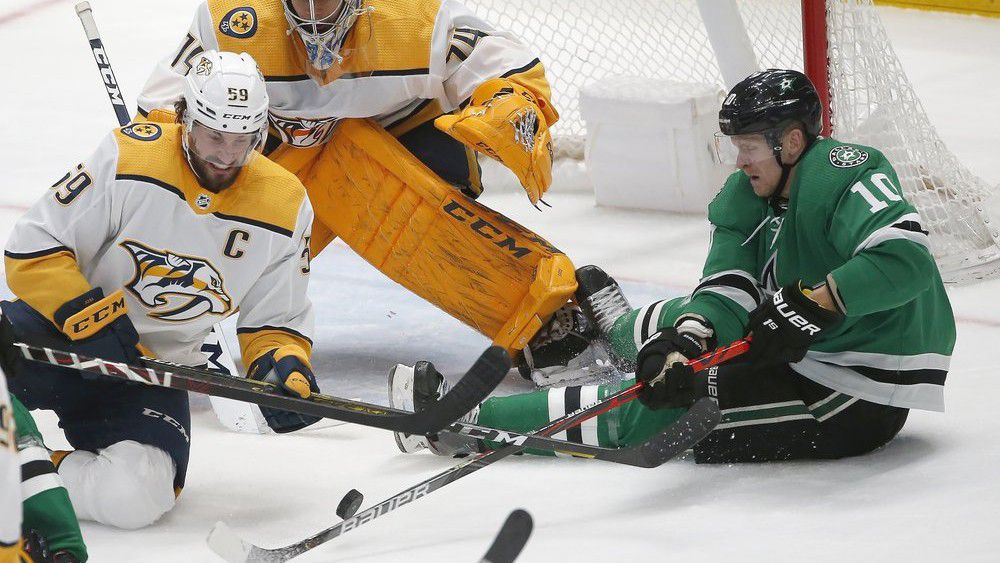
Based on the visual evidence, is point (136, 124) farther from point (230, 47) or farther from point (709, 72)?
point (709, 72)

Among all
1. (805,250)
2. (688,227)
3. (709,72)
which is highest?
(805,250)

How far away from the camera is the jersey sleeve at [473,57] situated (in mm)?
3670

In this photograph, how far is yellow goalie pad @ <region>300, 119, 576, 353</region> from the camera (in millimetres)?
3646

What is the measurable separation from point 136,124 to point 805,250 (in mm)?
1384

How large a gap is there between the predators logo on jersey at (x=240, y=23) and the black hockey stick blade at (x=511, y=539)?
2.01 meters

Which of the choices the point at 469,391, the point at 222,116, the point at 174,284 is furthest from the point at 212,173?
the point at 469,391

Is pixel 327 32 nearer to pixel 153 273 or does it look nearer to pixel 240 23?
pixel 240 23

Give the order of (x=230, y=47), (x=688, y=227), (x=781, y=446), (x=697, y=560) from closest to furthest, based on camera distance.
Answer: (x=697, y=560), (x=781, y=446), (x=230, y=47), (x=688, y=227)

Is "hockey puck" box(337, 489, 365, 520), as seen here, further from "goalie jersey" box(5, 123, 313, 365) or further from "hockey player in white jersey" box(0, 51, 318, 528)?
"goalie jersey" box(5, 123, 313, 365)

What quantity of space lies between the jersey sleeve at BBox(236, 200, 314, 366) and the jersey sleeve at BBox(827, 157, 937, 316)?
3.58ft

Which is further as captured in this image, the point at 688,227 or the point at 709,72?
the point at 709,72

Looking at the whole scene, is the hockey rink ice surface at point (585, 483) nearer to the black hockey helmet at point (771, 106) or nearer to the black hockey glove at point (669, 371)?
the black hockey glove at point (669, 371)

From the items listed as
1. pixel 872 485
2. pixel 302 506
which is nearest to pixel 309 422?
pixel 302 506

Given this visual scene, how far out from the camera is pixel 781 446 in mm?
2955
